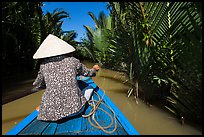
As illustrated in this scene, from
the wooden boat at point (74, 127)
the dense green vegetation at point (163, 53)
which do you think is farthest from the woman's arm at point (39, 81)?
the dense green vegetation at point (163, 53)

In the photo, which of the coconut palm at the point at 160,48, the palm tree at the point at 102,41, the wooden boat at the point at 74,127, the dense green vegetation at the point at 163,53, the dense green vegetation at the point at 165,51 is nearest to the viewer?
the wooden boat at the point at 74,127

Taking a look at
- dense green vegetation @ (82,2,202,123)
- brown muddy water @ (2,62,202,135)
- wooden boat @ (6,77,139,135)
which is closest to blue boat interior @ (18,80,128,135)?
wooden boat @ (6,77,139,135)

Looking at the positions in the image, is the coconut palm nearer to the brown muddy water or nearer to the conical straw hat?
the brown muddy water

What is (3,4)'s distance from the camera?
7430mm

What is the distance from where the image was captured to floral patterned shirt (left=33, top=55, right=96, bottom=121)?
A: 7.25 feet

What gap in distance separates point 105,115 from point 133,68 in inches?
57.0

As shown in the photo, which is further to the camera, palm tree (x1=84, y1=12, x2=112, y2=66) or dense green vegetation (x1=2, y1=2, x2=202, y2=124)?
palm tree (x1=84, y1=12, x2=112, y2=66)

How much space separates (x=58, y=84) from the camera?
224cm

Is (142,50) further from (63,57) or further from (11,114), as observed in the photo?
(11,114)

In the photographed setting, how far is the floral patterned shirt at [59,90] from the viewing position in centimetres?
221

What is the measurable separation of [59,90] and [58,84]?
0.07 m

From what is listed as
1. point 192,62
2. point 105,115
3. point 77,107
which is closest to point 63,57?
point 77,107

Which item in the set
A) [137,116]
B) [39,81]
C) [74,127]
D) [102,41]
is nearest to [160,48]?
[137,116]

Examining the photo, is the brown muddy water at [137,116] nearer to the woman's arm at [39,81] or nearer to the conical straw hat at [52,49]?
the woman's arm at [39,81]
